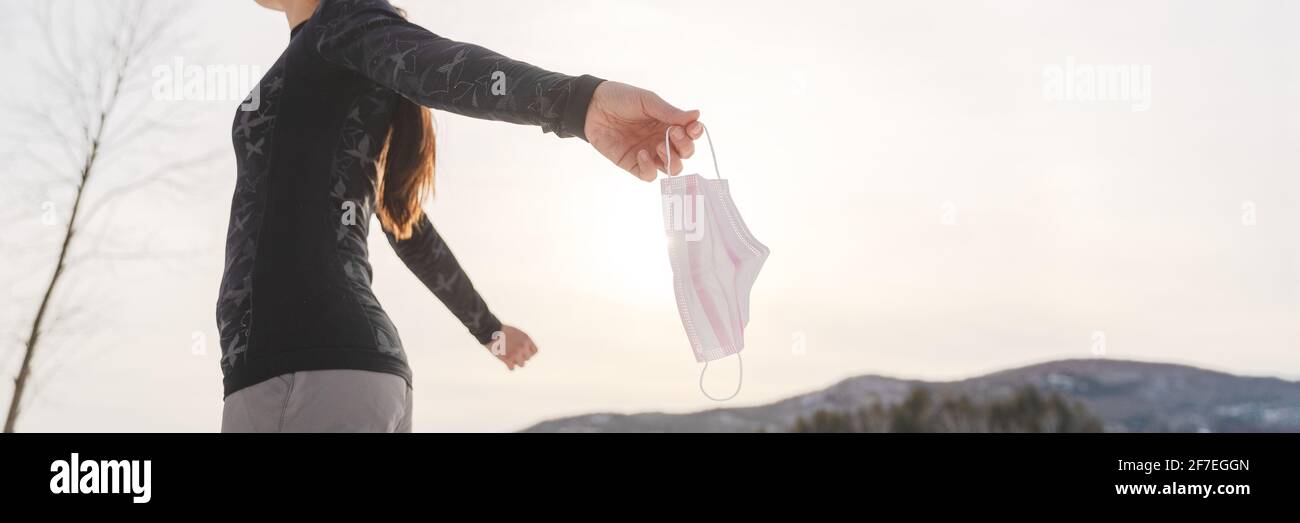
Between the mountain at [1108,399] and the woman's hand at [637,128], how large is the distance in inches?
165

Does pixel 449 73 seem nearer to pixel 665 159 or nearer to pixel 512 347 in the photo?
pixel 665 159

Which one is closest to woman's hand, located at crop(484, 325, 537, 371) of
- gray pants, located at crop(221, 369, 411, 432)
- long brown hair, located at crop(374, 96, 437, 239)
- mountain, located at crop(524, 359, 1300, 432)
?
long brown hair, located at crop(374, 96, 437, 239)

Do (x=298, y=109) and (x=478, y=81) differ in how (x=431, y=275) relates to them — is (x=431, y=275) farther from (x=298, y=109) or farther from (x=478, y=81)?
(x=478, y=81)

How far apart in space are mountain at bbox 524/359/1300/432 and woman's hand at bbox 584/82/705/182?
13.8ft

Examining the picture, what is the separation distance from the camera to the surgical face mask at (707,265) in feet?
3.28

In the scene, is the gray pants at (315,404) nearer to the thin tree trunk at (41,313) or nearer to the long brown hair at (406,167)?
the long brown hair at (406,167)

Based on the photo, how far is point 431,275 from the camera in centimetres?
137

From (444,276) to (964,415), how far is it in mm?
4838

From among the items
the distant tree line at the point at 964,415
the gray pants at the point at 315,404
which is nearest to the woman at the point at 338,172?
the gray pants at the point at 315,404

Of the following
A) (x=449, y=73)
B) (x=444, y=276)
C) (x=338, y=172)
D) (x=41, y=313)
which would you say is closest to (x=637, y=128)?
(x=449, y=73)

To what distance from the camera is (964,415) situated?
5.55 meters
